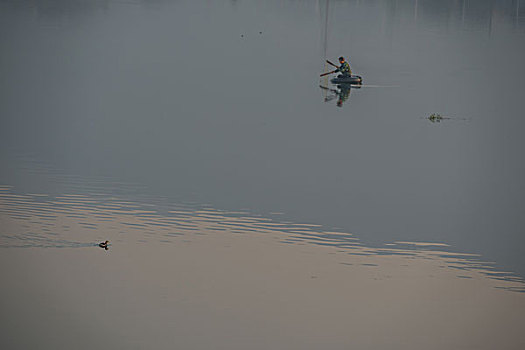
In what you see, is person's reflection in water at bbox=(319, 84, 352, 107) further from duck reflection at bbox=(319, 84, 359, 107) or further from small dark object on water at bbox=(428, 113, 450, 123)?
small dark object on water at bbox=(428, 113, 450, 123)

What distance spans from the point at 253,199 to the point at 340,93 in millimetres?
6197

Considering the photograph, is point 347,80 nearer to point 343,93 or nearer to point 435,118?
point 343,93

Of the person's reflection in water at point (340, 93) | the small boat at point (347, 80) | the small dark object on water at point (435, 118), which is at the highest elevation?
the small boat at point (347, 80)

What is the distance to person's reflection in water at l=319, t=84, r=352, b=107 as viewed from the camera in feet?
46.9

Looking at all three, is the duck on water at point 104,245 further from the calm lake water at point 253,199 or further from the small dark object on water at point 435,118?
the small dark object on water at point 435,118

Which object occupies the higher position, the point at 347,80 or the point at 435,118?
the point at 347,80

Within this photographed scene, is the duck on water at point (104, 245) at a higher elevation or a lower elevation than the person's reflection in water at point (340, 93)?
lower

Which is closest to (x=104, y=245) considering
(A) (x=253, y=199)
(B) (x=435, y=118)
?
(A) (x=253, y=199)

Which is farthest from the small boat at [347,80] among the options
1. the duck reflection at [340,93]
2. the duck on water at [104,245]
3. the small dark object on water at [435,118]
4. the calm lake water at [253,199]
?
the duck on water at [104,245]

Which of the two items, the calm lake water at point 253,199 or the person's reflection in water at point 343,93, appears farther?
the person's reflection in water at point 343,93

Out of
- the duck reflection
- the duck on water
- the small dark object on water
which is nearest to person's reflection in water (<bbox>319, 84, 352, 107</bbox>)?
the duck reflection

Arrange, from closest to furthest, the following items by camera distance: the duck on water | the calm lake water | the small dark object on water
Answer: the calm lake water → the duck on water → the small dark object on water

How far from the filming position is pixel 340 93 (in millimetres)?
14977

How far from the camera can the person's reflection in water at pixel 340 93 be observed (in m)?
14.3
